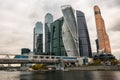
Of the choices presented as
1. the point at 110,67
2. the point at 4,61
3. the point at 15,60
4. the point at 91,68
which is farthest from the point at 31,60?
the point at 110,67

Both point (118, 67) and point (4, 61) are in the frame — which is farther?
A: point (4, 61)

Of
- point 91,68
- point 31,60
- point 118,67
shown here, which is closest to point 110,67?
point 118,67

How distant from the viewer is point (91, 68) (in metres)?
162

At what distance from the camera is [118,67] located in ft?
436

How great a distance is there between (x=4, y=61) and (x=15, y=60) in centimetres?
1195

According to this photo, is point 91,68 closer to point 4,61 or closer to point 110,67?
point 110,67

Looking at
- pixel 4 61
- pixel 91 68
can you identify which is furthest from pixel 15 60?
pixel 91 68

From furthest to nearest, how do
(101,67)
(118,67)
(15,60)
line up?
(15,60), (101,67), (118,67)

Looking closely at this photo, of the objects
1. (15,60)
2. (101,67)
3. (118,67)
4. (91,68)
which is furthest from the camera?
(15,60)

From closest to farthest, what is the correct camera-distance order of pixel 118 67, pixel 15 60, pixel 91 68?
pixel 118 67
pixel 91 68
pixel 15 60

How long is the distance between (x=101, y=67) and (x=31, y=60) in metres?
75.7

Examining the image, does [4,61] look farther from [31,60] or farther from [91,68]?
[91,68]

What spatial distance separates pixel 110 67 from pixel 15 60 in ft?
312

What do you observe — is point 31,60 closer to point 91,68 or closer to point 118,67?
point 91,68
